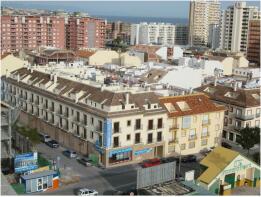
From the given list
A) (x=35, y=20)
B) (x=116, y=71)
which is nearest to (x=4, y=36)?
(x=35, y=20)

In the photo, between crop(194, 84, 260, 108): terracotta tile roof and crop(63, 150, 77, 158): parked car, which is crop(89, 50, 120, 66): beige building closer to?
crop(194, 84, 260, 108): terracotta tile roof

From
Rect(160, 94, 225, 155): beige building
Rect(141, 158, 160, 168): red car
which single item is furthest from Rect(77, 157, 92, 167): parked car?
Rect(160, 94, 225, 155): beige building

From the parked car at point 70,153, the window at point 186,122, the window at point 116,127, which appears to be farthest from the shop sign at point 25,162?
the window at point 186,122

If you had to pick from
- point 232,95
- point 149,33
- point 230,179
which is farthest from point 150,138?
point 149,33

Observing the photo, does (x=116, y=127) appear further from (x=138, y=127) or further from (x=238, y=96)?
(x=238, y=96)

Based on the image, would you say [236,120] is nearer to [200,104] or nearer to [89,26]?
[200,104]

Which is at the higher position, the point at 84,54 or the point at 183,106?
the point at 84,54
